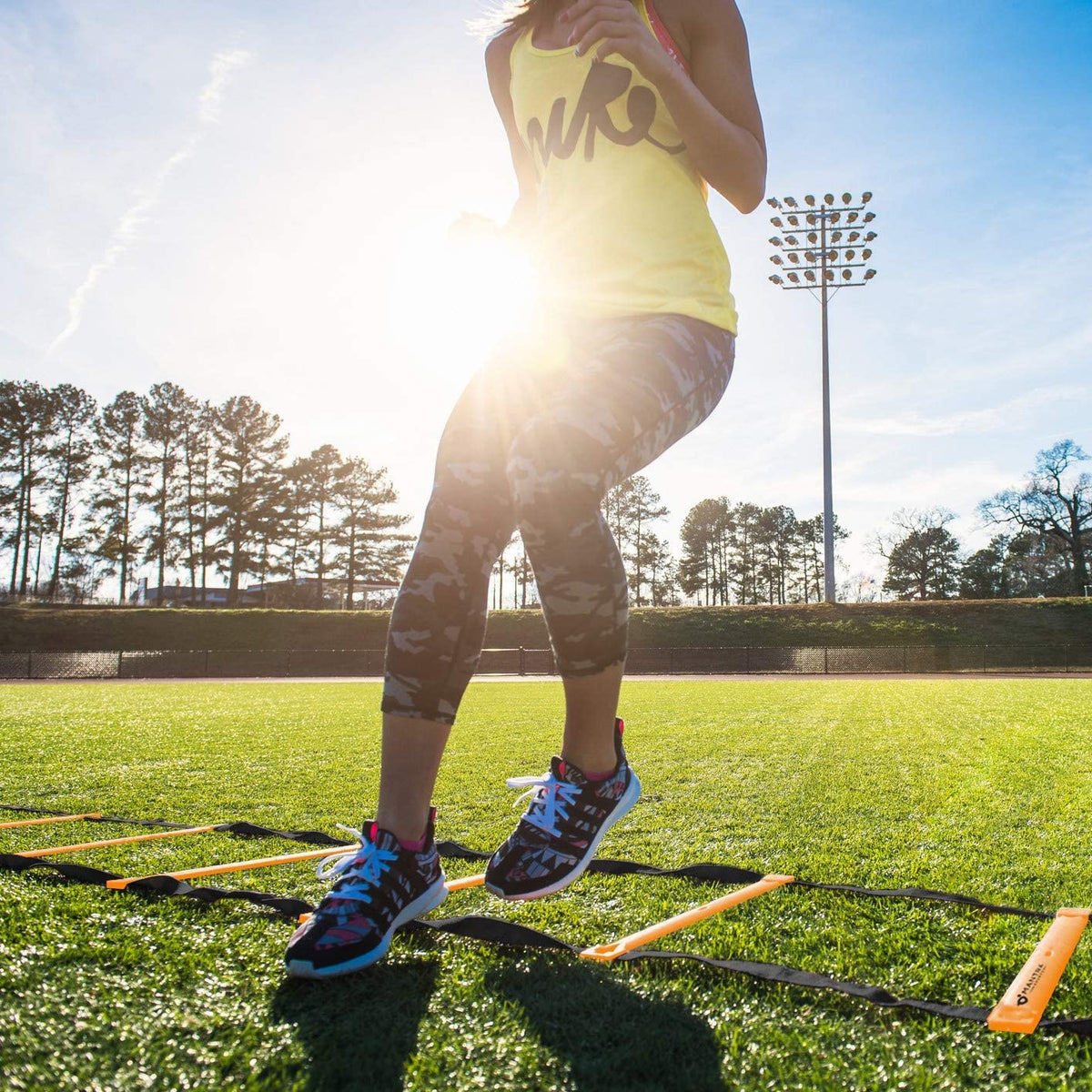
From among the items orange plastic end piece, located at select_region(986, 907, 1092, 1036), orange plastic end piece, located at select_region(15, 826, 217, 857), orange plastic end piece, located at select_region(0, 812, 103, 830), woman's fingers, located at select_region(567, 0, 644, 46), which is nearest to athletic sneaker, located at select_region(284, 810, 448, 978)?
orange plastic end piece, located at select_region(986, 907, 1092, 1036)

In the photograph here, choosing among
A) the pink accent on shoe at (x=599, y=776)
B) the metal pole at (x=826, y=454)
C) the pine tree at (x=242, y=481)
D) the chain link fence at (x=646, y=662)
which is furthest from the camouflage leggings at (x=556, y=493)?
the pine tree at (x=242, y=481)

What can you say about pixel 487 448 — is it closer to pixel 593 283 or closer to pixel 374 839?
pixel 593 283

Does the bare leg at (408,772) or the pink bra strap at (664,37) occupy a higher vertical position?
the pink bra strap at (664,37)

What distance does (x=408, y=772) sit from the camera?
1414 mm

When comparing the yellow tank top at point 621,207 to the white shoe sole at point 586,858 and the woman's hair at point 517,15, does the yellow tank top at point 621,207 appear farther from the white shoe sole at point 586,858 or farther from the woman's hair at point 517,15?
the white shoe sole at point 586,858

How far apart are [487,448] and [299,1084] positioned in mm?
1066

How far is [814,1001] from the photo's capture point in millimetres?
1129

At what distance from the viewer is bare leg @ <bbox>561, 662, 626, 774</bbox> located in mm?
1470

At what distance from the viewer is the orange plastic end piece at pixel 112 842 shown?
205 centimetres

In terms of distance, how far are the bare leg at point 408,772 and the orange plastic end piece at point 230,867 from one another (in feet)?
1.26

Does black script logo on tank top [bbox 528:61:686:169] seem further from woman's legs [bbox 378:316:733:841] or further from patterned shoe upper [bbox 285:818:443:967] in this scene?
patterned shoe upper [bbox 285:818:443:967]

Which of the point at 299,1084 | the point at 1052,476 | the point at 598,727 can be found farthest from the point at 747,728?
the point at 1052,476

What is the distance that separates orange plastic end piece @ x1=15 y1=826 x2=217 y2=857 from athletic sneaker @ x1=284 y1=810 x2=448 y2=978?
1.03 meters

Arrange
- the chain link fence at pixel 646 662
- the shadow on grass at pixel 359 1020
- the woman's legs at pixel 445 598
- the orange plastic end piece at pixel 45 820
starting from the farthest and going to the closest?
1. the chain link fence at pixel 646 662
2. the orange plastic end piece at pixel 45 820
3. the woman's legs at pixel 445 598
4. the shadow on grass at pixel 359 1020
